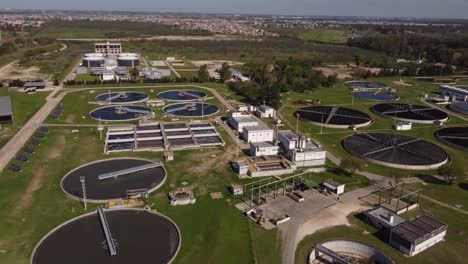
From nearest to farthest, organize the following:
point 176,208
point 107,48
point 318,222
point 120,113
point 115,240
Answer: point 115,240 < point 318,222 < point 176,208 < point 120,113 < point 107,48

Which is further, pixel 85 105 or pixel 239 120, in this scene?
pixel 85 105

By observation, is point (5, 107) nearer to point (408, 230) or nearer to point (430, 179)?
point (408, 230)

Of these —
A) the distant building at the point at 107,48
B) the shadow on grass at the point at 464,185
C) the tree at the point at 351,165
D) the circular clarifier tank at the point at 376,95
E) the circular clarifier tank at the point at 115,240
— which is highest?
the distant building at the point at 107,48

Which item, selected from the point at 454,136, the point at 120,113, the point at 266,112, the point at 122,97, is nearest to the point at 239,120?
the point at 266,112

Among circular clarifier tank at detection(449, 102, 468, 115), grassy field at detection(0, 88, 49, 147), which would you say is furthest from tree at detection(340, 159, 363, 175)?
grassy field at detection(0, 88, 49, 147)

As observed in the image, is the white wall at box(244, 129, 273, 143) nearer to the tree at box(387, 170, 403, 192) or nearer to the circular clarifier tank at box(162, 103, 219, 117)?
the circular clarifier tank at box(162, 103, 219, 117)

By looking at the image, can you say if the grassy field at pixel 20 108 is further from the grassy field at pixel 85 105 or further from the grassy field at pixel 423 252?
the grassy field at pixel 423 252

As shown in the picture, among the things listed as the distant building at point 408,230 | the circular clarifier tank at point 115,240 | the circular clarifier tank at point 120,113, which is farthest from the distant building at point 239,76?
the distant building at point 408,230
